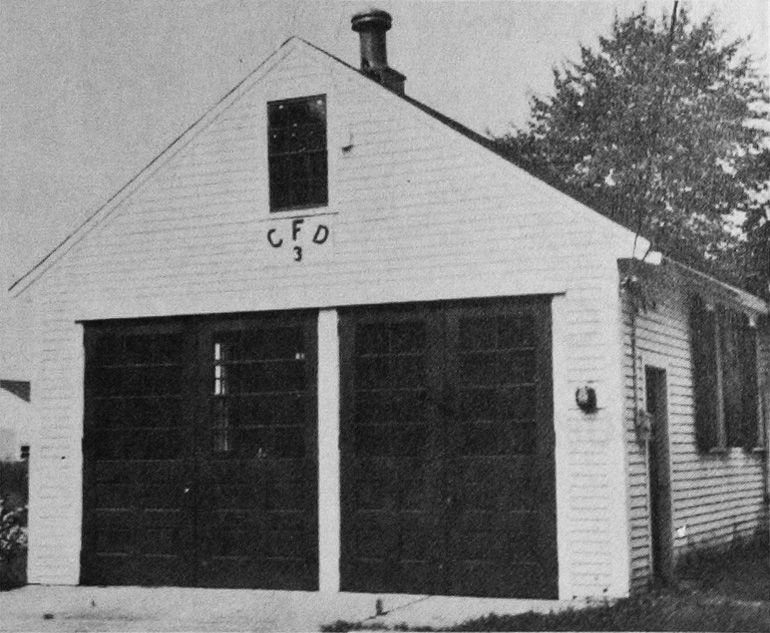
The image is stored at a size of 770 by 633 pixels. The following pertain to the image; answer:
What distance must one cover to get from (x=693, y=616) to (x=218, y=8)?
23.3 ft

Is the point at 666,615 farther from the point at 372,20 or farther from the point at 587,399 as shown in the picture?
the point at 372,20

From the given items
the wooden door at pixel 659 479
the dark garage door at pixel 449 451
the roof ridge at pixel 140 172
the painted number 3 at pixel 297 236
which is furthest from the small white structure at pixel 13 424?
the wooden door at pixel 659 479

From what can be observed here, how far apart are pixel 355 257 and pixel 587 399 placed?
2908mm

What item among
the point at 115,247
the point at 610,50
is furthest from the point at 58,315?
the point at 610,50

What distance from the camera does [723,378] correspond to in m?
15.8

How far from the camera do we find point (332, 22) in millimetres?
13789

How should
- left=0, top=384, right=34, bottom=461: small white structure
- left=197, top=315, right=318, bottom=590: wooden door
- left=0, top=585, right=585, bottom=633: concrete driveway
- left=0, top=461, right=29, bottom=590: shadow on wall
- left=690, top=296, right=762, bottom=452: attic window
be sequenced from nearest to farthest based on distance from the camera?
left=0, top=585, right=585, bottom=633: concrete driveway, left=197, top=315, right=318, bottom=590: wooden door, left=0, top=461, right=29, bottom=590: shadow on wall, left=690, top=296, right=762, bottom=452: attic window, left=0, top=384, right=34, bottom=461: small white structure

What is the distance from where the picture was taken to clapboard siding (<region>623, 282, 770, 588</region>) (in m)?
12.1

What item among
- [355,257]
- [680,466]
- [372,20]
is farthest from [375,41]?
[680,466]

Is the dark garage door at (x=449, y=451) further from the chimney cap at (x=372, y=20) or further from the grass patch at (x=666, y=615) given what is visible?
the chimney cap at (x=372, y=20)

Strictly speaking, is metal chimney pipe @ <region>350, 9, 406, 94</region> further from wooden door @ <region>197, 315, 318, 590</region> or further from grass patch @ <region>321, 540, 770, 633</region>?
grass patch @ <region>321, 540, 770, 633</region>

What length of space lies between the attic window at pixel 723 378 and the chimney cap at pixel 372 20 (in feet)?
17.6

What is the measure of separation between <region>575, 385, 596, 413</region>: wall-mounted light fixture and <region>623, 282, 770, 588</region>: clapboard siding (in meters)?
0.36

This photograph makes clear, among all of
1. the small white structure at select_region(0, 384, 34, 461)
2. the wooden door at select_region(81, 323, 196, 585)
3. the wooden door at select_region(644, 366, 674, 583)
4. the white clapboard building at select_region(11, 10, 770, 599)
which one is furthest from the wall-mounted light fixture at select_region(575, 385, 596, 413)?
the small white structure at select_region(0, 384, 34, 461)
